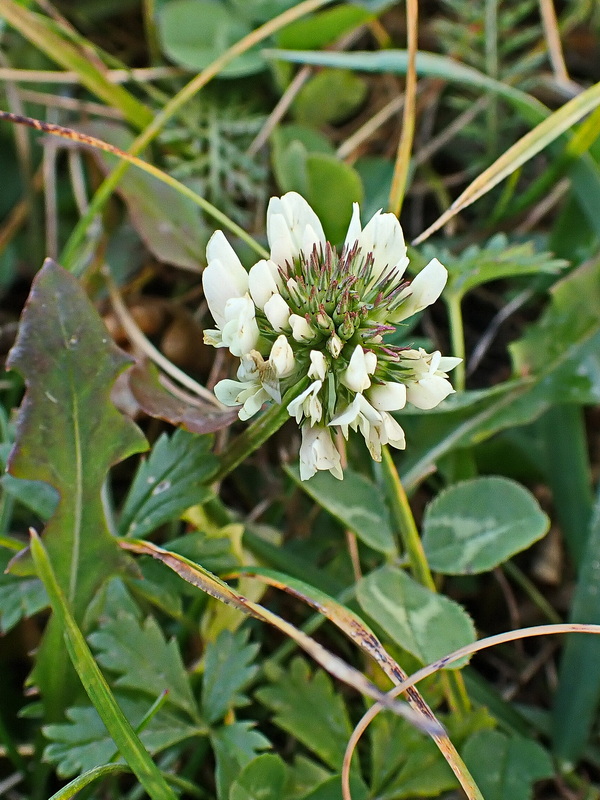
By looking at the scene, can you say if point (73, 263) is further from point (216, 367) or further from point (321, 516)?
point (321, 516)

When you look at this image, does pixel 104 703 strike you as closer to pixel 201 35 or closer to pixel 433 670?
pixel 433 670

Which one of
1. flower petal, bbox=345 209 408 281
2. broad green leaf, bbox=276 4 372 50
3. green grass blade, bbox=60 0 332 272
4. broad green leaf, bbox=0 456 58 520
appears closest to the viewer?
flower petal, bbox=345 209 408 281

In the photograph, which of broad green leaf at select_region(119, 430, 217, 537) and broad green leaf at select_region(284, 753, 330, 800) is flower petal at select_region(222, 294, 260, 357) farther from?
broad green leaf at select_region(284, 753, 330, 800)

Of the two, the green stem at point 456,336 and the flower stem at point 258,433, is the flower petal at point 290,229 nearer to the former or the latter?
the flower stem at point 258,433

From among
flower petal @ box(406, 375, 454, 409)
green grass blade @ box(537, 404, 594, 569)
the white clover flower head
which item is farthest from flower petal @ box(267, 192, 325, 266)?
green grass blade @ box(537, 404, 594, 569)

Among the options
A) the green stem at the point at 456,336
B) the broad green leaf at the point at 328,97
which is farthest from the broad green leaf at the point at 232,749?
the broad green leaf at the point at 328,97

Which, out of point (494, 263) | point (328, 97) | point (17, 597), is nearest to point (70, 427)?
point (17, 597)
